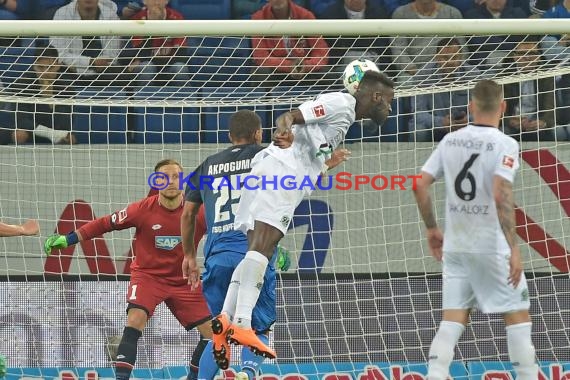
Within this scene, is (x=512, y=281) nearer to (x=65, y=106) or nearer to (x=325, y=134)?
(x=325, y=134)

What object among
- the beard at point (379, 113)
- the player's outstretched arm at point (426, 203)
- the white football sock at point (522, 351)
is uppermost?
the beard at point (379, 113)

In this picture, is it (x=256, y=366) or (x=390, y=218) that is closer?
(x=256, y=366)

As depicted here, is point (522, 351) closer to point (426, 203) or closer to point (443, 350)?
point (443, 350)

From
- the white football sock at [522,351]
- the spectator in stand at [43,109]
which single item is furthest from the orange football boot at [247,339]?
the spectator in stand at [43,109]

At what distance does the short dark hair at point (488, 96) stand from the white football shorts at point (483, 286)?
805 mm

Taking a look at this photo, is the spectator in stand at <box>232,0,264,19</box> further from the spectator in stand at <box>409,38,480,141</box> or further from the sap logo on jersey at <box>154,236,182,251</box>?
the sap logo on jersey at <box>154,236,182,251</box>

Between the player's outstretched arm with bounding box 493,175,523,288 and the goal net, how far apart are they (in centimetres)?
348

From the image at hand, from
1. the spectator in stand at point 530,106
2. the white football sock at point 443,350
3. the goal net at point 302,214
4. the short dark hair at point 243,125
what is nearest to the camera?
the white football sock at point 443,350

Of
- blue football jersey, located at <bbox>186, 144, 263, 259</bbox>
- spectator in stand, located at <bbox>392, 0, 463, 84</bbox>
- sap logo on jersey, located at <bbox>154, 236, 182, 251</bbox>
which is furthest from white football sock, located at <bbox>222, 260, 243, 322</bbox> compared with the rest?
spectator in stand, located at <bbox>392, 0, 463, 84</bbox>

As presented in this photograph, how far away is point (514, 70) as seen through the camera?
32.3ft

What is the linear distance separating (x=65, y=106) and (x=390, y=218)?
9.79ft

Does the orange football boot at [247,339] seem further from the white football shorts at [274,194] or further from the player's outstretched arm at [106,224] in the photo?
the player's outstretched arm at [106,224]

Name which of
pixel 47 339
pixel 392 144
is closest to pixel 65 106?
pixel 47 339

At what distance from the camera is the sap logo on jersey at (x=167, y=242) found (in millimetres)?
9547
